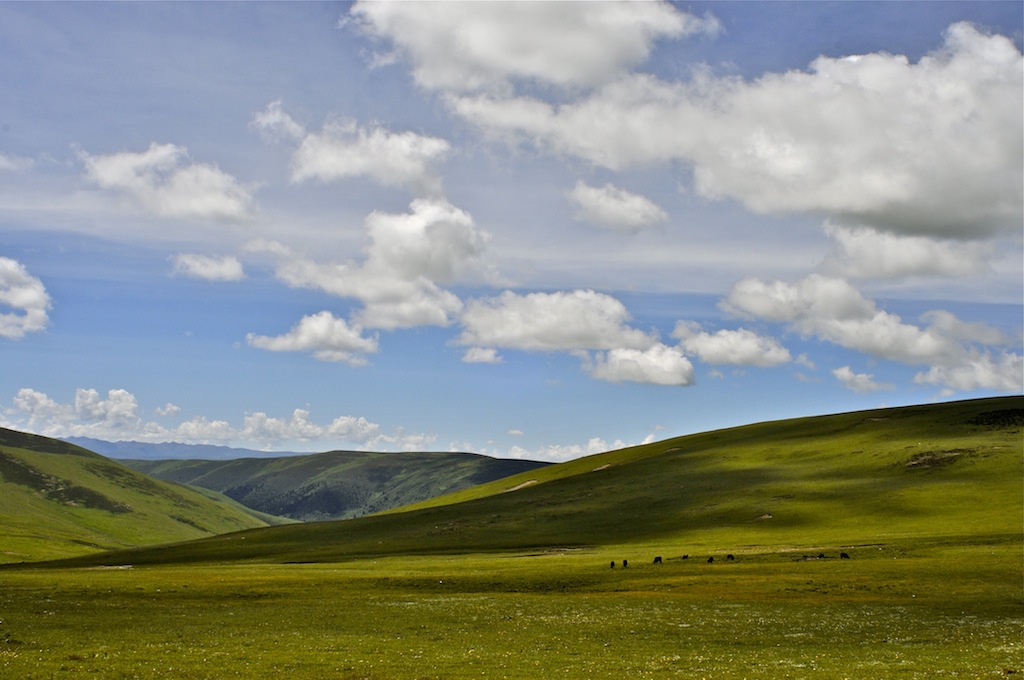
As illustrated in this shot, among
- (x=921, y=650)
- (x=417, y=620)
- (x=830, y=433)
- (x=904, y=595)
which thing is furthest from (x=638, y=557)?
(x=830, y=433)

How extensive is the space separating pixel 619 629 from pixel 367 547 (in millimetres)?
93195

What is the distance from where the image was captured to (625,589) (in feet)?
224

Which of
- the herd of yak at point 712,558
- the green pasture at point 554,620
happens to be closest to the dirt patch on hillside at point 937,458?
the green pasture at point 554,620

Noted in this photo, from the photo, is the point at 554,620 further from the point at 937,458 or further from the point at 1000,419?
the point at 1000,419

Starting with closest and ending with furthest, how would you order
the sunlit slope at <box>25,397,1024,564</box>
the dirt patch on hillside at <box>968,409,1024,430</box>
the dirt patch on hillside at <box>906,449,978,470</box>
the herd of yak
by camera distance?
the herd of yak → the sunlit slope at <box>25,397,1024,564</box> → the dirt patch on hillside at <box>906,449,978,470</box> → the dirt patch on hillside at <box>968,409,1024,430</box>

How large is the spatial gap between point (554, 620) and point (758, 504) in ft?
303

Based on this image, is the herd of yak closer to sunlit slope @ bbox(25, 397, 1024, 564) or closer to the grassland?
the grassland

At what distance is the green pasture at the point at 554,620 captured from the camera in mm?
33812

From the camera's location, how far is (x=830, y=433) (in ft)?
618

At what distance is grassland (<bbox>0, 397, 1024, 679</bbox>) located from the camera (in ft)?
117

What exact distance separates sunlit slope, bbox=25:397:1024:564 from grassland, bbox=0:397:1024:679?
0.74 m

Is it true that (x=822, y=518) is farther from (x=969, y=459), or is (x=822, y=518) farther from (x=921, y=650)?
(x=921, y=650)

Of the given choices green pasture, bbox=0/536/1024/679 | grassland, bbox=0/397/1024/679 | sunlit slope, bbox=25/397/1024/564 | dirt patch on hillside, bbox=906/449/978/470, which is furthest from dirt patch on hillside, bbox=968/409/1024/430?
green pasture, bbox=0/536/1024/679

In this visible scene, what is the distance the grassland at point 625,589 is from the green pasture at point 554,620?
0.91ft
